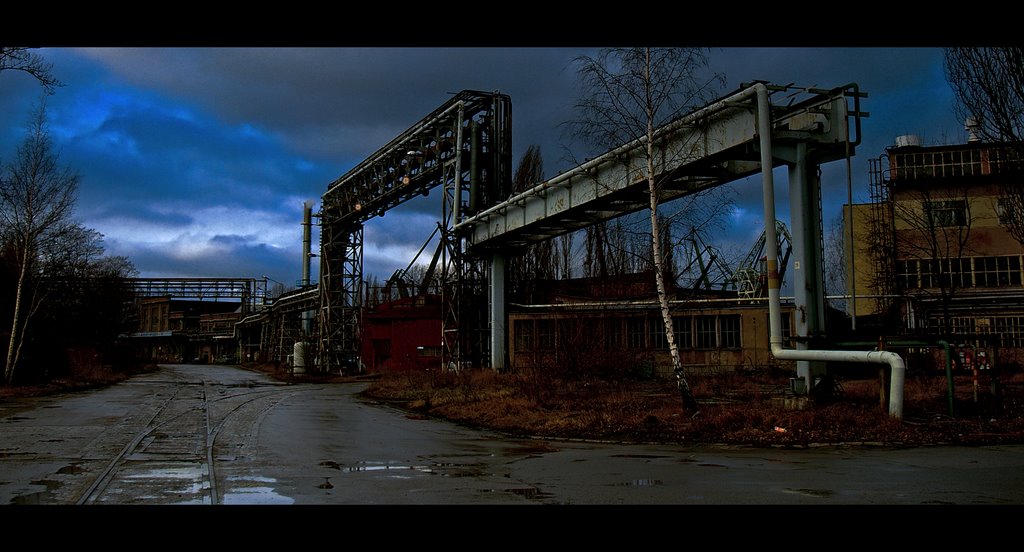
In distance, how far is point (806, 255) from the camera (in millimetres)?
15016

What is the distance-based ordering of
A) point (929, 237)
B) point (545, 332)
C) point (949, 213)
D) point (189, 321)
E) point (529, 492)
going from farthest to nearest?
point (189, 321)
point (949, 213)
point (929, 237)
point (545, 332)
point (529, 492)

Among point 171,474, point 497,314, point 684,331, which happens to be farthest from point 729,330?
point 171,474

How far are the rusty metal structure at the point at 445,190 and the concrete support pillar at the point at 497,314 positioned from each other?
236 cm

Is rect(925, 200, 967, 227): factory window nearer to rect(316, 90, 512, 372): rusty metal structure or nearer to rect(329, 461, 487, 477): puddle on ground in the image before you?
rect(316, 90, 512, 372): rusty metal structure

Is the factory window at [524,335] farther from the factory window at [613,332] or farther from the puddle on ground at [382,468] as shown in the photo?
the puddle on ground at [382,468]

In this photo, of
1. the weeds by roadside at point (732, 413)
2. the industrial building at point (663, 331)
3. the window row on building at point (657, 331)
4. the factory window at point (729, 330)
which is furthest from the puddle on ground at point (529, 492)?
the factory window at point (729, 330)

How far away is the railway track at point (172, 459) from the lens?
752 cm

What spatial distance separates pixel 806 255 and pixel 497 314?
14.9m

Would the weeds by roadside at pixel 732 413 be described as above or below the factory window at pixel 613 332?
below

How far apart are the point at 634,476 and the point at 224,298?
307 ft

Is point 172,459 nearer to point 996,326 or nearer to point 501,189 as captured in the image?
point 501,189

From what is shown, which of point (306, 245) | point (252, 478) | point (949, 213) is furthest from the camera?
point (306, 245)
